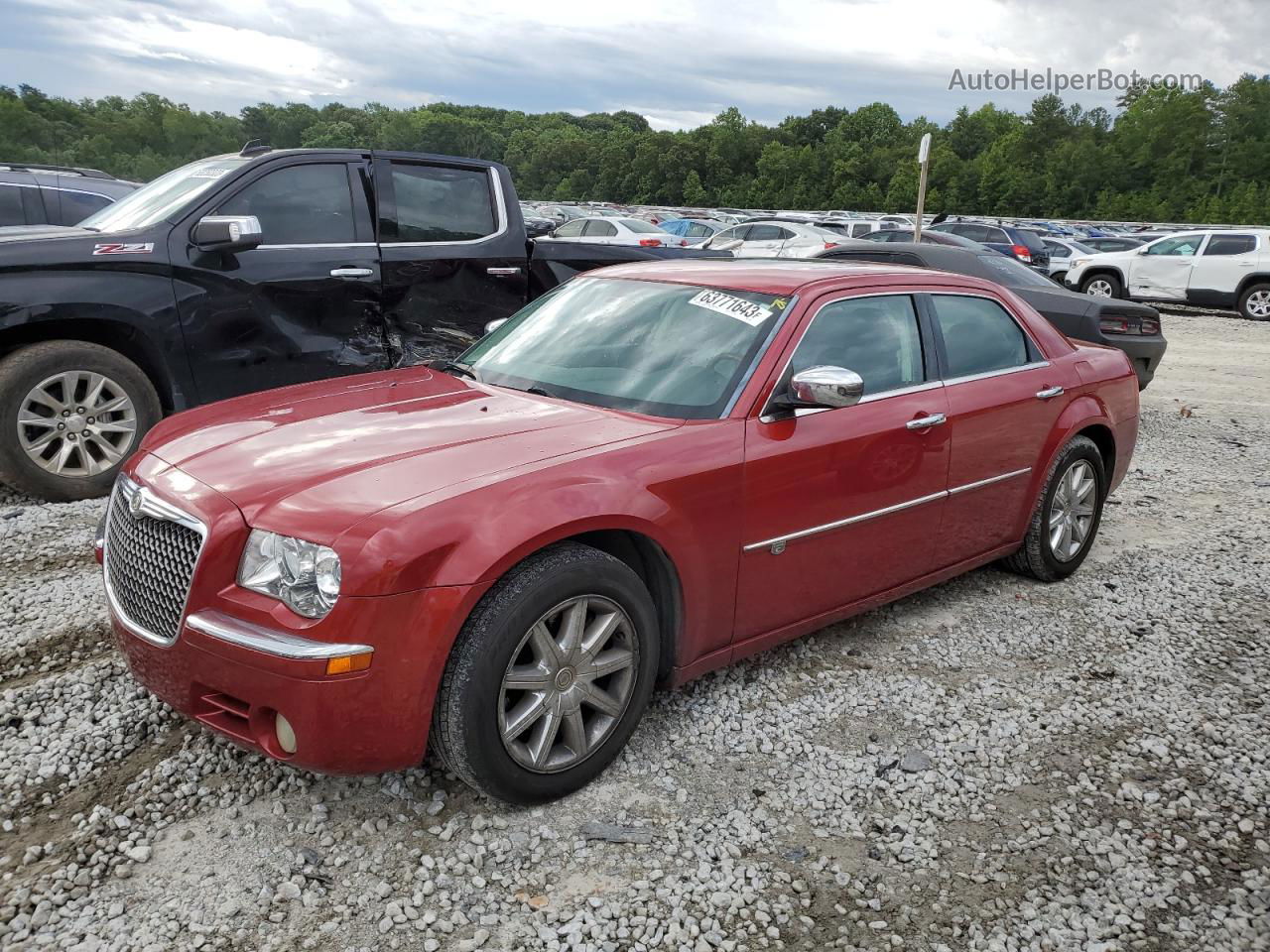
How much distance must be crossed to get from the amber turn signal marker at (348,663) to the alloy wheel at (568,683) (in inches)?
15.6

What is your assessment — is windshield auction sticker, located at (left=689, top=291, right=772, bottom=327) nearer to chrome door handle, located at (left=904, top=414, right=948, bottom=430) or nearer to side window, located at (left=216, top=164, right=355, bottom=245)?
chrome door handle, located at (left=904, top=414, right=948, bottom=430)

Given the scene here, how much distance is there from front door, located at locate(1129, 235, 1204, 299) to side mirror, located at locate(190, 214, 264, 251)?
19114 mm

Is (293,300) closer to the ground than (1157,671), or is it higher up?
higher up

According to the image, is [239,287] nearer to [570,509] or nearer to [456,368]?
[456,368]

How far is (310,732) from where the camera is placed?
8.22 ft

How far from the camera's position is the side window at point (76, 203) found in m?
9.56

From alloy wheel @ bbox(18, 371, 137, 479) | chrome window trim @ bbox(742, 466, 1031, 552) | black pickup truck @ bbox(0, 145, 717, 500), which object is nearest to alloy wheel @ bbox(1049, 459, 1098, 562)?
chrome window trim @ bbox(742, 466, 1031, 552)

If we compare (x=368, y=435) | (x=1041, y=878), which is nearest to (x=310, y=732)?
(x=368, y=435)

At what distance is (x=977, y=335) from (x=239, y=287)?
4102 mm

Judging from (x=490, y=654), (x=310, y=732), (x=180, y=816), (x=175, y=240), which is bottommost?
(x=180, y=816)

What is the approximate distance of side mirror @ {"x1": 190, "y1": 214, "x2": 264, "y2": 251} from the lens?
5.34 m

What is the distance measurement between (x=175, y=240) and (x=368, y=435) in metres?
3.28

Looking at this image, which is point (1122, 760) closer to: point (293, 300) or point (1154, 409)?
point (293, 300)

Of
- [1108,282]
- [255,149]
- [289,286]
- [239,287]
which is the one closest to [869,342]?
[289,286]
